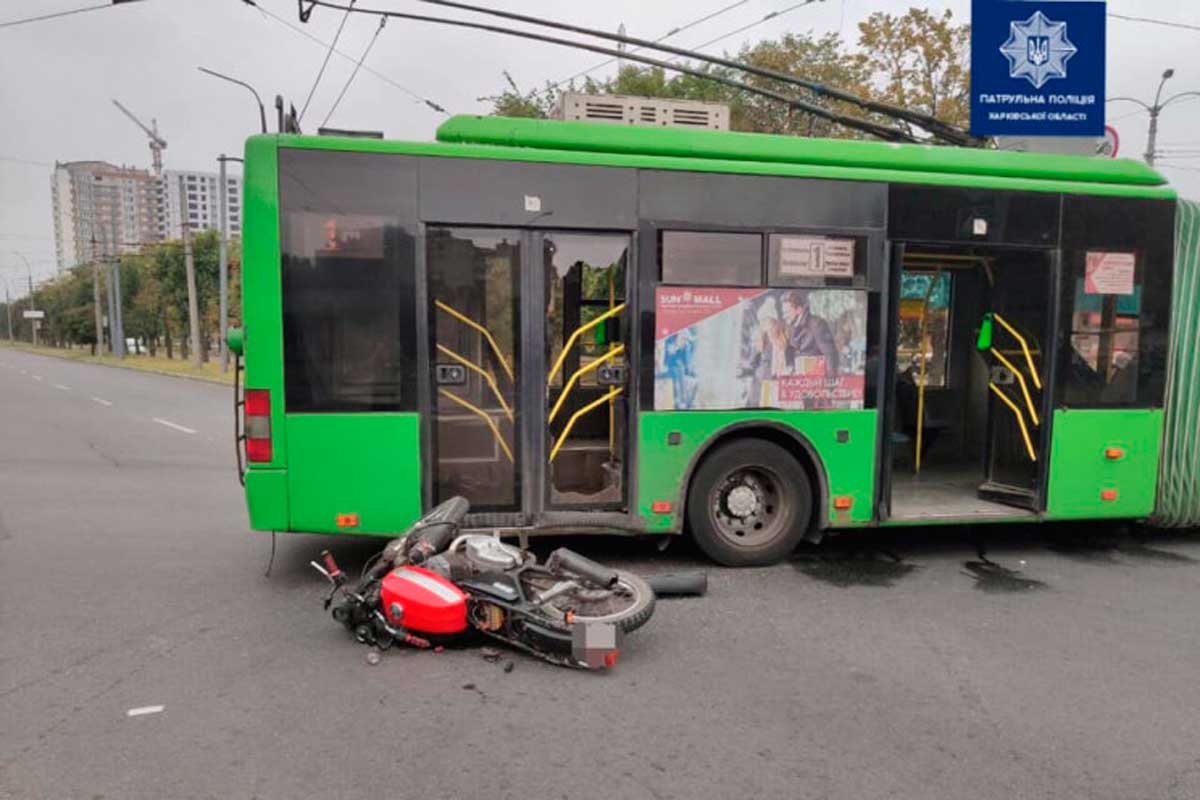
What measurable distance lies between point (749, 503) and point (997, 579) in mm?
1952

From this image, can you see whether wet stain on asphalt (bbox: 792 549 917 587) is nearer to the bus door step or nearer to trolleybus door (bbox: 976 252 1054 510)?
trolleybus door (bbox: 976 252 1054 510)

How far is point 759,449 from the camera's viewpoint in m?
Result: 5.99

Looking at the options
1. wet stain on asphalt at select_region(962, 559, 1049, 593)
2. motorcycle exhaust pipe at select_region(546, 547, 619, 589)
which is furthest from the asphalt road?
motorcycle exhaust pipe at select_region(546, 547, 619, 589)

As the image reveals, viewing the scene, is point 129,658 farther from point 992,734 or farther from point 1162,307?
point 1162,307

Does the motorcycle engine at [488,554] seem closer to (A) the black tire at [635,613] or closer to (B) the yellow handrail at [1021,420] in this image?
(A) the black tire at [635,613]

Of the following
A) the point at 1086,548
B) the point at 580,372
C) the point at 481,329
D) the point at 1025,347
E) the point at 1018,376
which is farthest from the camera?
the point at 1086,548

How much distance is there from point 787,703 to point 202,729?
2751 millimetres

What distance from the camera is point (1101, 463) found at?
6.52 metres

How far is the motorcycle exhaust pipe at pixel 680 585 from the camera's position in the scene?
17.5ft

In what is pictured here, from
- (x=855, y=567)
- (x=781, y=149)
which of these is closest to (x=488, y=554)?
(x=855, y=567)

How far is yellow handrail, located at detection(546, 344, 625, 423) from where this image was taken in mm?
5816

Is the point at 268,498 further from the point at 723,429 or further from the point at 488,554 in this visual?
the point at 723,429

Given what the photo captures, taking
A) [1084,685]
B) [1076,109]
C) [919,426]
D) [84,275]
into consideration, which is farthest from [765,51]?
→ [84,275]

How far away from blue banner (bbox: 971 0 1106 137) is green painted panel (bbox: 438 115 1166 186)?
411cm
